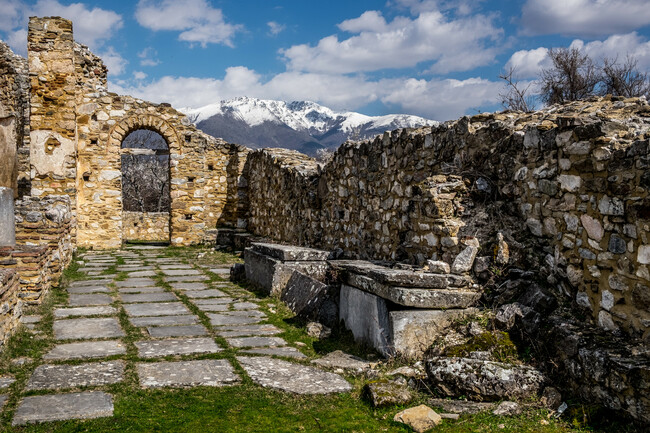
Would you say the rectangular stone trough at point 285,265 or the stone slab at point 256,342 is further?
the rectangular stone trough at point 285,265

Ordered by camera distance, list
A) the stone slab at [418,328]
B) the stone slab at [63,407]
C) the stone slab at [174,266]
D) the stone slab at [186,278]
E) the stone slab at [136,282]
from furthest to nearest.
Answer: the stone slab at [174,266] < the stone slab at [186,278] < the stone slab at [136,282] < the stone slab at [418,328] < the stone slab at [63,407]

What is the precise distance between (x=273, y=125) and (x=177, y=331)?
174 metres

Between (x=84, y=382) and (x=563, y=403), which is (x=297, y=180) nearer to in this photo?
(x=84, y=382)

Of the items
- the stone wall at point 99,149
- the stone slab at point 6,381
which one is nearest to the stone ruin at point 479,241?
the stone slab at point 6,381

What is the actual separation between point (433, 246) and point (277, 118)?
617 feet

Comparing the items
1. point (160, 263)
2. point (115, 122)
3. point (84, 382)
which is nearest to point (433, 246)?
point (84, 382)

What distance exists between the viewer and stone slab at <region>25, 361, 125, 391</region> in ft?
13.6

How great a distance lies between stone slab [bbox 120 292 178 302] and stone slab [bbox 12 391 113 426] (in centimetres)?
377

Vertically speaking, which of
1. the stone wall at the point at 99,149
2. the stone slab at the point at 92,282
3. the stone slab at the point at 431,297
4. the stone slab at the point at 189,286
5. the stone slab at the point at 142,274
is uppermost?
the stone wall at the point at 99,149

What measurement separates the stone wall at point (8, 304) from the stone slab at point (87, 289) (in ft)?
7.73

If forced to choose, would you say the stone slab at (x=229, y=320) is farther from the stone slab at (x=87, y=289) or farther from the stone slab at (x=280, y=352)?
the stone slab at (x=87, y=289)

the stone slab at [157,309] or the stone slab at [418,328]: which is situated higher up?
the stone slab at [418,328]

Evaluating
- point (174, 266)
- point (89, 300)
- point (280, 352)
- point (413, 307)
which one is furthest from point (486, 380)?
point (174, 266)

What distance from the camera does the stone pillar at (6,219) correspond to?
689cm
